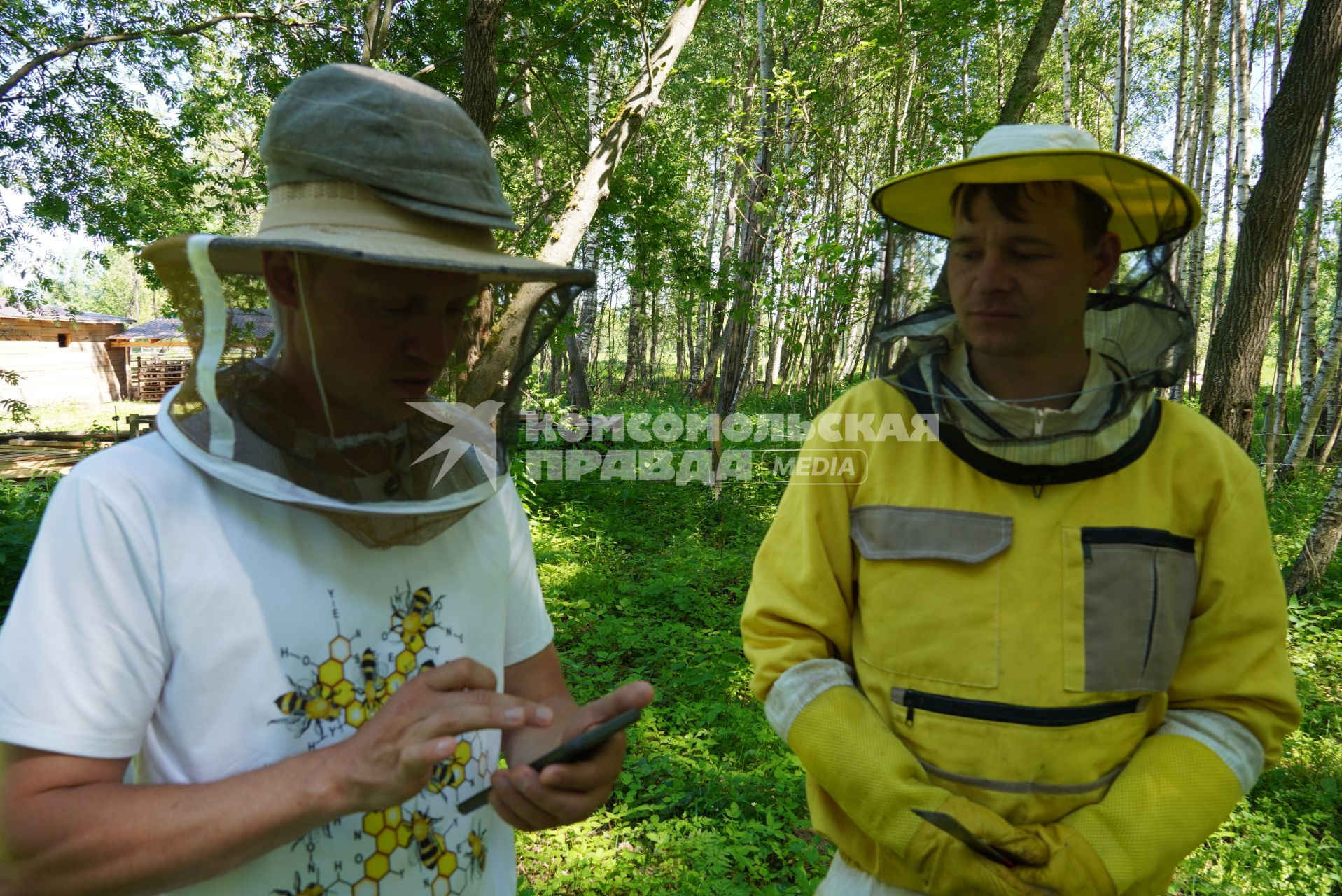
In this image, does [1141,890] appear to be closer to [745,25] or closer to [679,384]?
[745,25]

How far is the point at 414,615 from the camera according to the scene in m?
1.15

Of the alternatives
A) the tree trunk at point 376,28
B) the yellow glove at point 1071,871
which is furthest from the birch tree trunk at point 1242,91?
the yellow glove at point 1071,871

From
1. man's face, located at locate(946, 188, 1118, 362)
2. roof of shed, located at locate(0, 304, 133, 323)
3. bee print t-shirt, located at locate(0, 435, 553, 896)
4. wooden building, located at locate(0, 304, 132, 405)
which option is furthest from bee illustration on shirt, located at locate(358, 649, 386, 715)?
wooden building, located at locate(0, 304, 132, 405)

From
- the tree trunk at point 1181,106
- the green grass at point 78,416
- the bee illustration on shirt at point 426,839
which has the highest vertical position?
the tree trunk at point 1181,106

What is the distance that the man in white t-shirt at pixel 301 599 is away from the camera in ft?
2.80

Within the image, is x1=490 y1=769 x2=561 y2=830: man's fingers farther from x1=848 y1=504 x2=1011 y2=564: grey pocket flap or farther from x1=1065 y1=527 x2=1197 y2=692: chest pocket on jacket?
x1=1065 y1=527 x2=1197 y2=692: chest pocket on jacket

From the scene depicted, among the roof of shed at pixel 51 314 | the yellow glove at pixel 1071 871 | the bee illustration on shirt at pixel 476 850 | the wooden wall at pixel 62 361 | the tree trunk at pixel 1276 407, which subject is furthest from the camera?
the wooden wall at pixel 62 361

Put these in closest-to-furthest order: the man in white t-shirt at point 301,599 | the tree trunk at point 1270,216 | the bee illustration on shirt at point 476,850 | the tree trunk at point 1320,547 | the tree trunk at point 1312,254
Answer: the man in white t-shirt at point 301,599
the bee illustration on shirt at point 476,850
the tree trunk at point 1270,216
the tree trunk at point 1320,547
the tree trunk at point 1312,254

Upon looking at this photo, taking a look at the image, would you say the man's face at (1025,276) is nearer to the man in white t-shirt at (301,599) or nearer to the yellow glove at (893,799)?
the yellow glove at (893,799)

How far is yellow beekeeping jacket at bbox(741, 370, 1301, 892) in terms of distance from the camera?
142cm

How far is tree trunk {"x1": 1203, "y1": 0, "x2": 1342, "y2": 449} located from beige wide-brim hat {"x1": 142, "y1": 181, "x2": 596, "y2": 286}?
5.70 metres

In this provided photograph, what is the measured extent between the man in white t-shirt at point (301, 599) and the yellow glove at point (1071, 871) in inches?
30.6

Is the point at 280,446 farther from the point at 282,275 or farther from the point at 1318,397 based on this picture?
the point at 1318,397

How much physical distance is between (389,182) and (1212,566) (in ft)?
5.19
